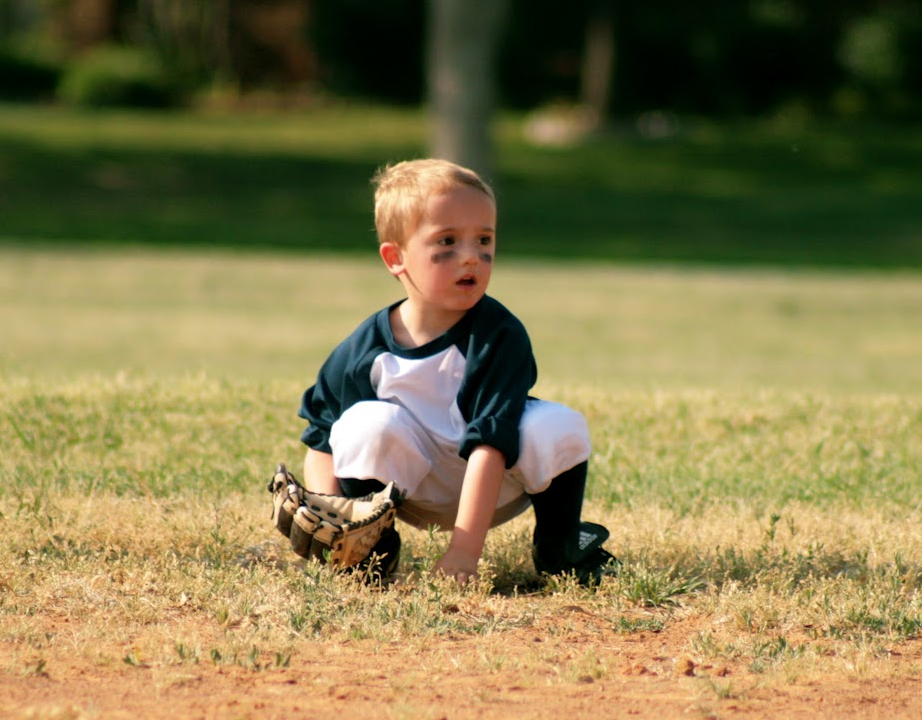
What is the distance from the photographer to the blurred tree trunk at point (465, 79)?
868 inches

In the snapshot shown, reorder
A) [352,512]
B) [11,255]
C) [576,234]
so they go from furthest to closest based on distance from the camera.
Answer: [576,234] → [11,255] → [352,512]

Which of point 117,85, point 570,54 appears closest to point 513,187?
point 117,85

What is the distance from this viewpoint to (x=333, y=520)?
13.5 feet

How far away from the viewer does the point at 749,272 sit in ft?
61.5

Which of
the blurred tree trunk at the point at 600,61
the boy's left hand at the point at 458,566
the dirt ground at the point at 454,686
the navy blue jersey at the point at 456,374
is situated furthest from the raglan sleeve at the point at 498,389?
the blurred tree trunk at the point at 600,61

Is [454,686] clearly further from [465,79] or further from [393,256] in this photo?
[465,79]

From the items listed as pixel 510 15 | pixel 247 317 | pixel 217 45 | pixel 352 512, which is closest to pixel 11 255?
pixel 247 317

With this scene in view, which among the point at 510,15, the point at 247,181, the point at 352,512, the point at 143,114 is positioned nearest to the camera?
the point at 352,512

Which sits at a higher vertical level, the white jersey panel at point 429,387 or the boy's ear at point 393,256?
the boy's ear at point 393,256

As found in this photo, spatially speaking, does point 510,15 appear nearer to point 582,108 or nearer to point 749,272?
point 582,108

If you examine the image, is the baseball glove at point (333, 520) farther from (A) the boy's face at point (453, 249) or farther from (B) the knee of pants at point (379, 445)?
(A) the boy's face at point (453, 249)

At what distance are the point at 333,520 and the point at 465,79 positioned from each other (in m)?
19.1

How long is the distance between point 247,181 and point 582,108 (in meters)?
14.3

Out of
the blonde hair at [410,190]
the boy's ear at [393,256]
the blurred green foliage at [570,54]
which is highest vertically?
the blonde hair at [410,190]
